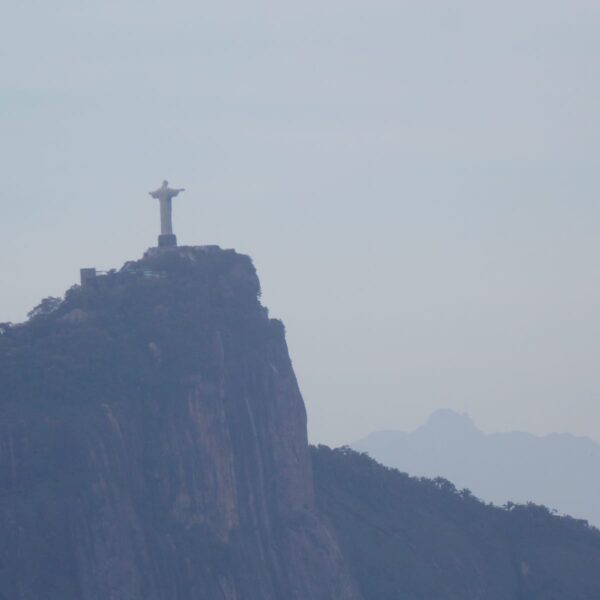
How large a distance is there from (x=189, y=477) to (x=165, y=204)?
10785mm

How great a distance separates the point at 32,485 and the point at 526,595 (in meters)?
21.3

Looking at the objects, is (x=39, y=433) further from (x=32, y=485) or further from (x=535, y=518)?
(x=535, y=518)

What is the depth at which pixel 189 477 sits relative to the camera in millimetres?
60938

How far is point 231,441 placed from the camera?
208 feet

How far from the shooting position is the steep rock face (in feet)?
186

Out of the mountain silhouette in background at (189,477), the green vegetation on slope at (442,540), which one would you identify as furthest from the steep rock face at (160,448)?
the green vegetation on slope at (442,540)

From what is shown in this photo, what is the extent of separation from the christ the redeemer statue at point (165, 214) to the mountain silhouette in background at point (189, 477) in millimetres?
805

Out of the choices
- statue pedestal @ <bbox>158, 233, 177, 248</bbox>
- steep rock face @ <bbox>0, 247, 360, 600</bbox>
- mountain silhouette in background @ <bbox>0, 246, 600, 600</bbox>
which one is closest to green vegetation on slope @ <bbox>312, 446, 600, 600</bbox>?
mountain silhouette in background @ <bbox>0, 246, 600, 600</bbox>

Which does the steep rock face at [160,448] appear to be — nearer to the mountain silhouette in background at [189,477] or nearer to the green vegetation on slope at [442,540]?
the mountain silhouette in background at [189,477]

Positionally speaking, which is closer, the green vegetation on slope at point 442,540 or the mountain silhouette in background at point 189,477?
the mountain silhouette in background at point 189,477

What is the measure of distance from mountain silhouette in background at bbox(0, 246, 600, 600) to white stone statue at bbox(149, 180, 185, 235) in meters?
1.08

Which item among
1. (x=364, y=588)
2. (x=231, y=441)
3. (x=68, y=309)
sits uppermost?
(x=68, y=309)

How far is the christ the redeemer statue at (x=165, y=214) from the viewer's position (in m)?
67.1

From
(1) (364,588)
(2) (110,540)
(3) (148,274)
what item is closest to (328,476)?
(1) (364,588)
